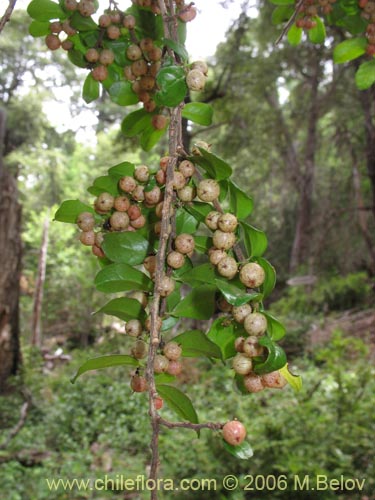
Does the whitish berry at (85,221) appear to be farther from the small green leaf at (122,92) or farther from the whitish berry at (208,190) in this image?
the small green leaf at (122,92)

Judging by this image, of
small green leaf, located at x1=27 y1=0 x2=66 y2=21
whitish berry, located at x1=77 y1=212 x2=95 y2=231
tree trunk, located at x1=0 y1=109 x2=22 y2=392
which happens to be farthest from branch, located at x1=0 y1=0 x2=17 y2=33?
tree trunk, located at x1=0 y1=109 x2=22 y2=392

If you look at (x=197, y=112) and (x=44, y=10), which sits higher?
(x=44, y=10)

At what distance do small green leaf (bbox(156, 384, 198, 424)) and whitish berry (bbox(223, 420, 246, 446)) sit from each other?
0.09 meters

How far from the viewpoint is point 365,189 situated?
27.1ft

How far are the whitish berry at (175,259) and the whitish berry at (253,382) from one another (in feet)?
0.53

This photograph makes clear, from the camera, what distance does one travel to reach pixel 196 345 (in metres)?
0.63

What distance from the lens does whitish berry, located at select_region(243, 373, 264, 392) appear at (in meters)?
0.60

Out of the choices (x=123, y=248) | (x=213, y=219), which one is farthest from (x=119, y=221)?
(x=213, y=219)

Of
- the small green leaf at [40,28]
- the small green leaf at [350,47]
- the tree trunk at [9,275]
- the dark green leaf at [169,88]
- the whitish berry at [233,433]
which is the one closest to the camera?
the whitish berry at [233,433]

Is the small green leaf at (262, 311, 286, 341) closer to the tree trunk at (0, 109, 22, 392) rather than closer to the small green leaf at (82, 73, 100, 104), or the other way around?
the small green leaf at (82, 73, 100, 104)

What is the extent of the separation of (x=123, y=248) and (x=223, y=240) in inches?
6.0

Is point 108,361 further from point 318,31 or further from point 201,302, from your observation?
point 318,31

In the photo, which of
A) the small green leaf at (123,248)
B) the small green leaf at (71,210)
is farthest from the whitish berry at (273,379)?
the small green leaf at (71,210)

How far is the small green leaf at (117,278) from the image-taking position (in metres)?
0.66
